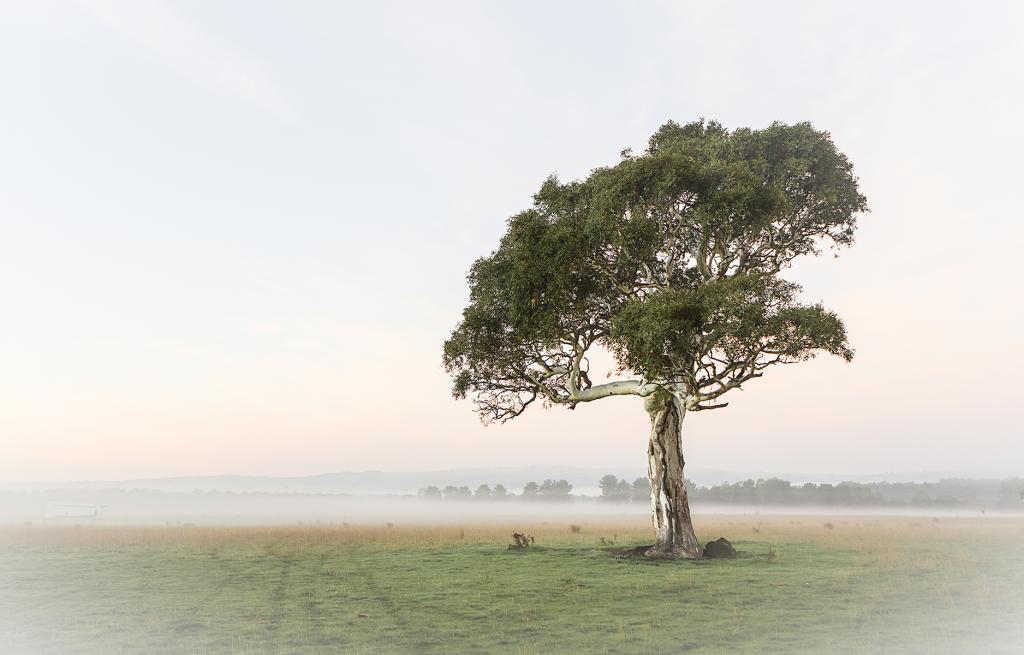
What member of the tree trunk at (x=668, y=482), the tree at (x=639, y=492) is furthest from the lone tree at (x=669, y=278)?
the tree at (x=639, y=492)

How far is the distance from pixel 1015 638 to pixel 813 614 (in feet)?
14.3

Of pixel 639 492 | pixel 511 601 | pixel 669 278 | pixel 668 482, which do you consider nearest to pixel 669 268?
pixel 669 278

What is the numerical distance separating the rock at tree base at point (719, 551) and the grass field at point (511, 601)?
1.44 metres

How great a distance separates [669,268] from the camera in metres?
32.6

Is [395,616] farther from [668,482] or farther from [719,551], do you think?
[719,551]

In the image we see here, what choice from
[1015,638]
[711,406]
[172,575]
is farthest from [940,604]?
[172,575]

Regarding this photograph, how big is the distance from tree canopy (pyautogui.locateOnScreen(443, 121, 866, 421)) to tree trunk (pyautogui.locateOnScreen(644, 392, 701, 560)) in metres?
1.08

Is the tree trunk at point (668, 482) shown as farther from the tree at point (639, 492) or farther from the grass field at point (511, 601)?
the tree at point (639, 492)

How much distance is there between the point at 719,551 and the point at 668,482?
349 cm

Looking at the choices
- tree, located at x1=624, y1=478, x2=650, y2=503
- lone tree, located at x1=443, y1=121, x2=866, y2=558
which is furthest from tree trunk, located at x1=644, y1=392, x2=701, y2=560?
tree, located at x1=624, y1=478, x2=650, y2=503

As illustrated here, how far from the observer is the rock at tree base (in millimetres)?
31812

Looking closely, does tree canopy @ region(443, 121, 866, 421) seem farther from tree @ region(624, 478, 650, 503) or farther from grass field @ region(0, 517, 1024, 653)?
tree @ region(624, 478, 650, 503)

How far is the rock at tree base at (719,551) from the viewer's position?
104 ft

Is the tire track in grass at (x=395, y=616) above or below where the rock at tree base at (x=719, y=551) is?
below
